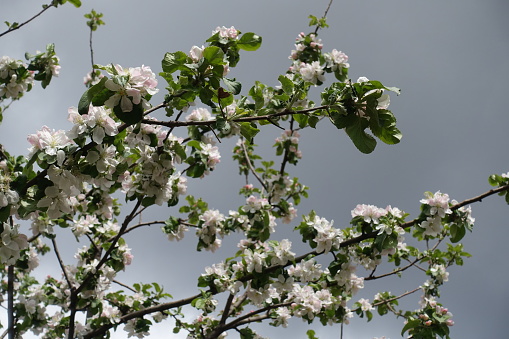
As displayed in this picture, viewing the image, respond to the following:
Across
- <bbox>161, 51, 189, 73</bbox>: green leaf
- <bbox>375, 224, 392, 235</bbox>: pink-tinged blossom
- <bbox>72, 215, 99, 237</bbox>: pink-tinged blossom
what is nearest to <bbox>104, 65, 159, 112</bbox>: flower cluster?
<bbox>161, 51, 189, 73</bbox>: green leaf

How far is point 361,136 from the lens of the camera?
1434 millimetres

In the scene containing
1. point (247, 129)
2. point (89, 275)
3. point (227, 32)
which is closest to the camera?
Result: point (247, 129)

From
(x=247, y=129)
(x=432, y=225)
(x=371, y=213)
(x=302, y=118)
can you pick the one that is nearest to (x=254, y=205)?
(x=371, y=213)

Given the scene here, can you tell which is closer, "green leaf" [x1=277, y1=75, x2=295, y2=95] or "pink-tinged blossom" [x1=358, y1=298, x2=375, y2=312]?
"green leaf" [x1=277, y1=75, x2=295, y2=95]

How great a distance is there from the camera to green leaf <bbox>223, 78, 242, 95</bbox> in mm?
1571

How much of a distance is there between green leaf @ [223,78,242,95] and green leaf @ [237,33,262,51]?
13.8 inches

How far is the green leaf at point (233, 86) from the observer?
5.16ft

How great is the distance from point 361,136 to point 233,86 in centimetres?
55

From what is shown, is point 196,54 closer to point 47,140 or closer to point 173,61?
point 173,61

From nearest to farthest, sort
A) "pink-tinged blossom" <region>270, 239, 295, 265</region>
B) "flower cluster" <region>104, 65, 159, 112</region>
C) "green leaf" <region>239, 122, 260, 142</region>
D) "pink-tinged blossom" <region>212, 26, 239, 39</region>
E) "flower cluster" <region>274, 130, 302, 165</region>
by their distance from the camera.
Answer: "flower cluster" <region>104, 65, 159, 112</region>
"green leaf" <region>239, 122, 260, 142</region>
"pink-tinged blossom" <region>212, 26, 239, 39</region>
"pink-tinged blossom" <region>270, 239, 295, 265</region>
"flower cluster" <region>274, 130, 302, 165</region>

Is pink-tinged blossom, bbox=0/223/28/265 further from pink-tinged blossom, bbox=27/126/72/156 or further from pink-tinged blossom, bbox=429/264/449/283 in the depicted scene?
pink-tinged blossom, bbox=429/264/449/283

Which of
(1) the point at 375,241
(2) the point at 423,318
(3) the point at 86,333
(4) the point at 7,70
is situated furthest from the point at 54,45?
(2) the point at 423,318

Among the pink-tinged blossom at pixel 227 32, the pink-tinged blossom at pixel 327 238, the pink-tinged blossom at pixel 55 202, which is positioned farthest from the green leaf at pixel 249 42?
the pink-tinged blossom at pixel 327 238

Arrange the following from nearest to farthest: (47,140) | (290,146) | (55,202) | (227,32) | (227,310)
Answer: (47,140), (55,202), (227,32), (227,310), (290,146)
